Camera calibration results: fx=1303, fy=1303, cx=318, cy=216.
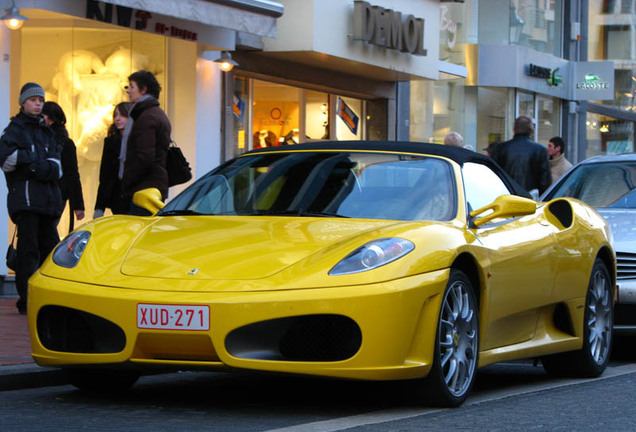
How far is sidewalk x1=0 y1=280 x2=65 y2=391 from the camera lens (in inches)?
273

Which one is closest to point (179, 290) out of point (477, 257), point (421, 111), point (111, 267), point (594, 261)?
point (111, 267)

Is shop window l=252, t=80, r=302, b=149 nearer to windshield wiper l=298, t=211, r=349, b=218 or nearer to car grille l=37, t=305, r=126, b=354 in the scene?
windshield wiper l=298, t=211, r=349, b=218

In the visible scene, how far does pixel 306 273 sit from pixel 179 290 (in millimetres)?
576

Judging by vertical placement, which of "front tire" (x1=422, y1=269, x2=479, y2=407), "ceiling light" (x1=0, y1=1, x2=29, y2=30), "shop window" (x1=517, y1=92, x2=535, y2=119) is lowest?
"front tire" (x1=422, y1=269, x2=479, y2=407)

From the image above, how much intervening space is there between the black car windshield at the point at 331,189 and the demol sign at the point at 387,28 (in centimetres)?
1115

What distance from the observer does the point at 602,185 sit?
11109 millimetres

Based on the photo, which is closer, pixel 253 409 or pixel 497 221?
pixel 253 409

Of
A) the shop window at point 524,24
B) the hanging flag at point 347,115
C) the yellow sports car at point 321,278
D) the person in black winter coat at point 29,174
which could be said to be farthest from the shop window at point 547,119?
the yellow sports car at point 321,278

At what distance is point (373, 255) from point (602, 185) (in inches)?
221

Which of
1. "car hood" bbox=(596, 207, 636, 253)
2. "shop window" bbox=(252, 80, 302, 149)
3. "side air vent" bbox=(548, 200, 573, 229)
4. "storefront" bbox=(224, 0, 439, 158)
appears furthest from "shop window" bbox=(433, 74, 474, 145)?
"side air vent" bbox=(548, 200, 573, 229)

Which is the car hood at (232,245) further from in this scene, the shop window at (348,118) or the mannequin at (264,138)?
the shop window at (348,118)

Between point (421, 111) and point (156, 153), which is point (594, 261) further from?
point (421, 111)

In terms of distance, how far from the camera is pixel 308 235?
6277 mm

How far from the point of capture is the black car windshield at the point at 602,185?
35.5 ft
